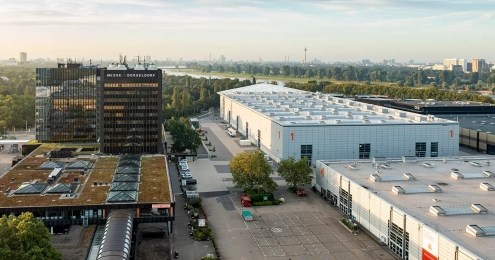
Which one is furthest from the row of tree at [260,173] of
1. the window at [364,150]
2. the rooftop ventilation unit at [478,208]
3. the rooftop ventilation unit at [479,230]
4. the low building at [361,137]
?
the rooftop ventilation unit at [479,230]

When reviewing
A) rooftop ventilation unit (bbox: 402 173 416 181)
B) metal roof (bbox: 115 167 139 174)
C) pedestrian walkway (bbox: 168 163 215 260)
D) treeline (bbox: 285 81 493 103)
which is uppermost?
treeline (bbox: 285 81 493 103)

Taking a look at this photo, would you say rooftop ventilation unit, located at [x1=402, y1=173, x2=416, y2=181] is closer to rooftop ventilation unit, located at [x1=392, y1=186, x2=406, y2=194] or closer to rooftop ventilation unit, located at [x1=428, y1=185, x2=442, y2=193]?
rooftop ventilation unit, located at [x1=428, y1=185, x2=442, y2=193]

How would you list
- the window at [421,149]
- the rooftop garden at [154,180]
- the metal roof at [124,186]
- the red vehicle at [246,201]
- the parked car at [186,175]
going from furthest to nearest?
the window at [421,149], the parked car at [186,175], the red vehicle at [246,201], the metal roof at [124,186], the rooftop garden at [154,180]

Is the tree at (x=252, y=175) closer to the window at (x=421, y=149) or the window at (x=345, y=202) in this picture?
the window at (x=345, y=202)

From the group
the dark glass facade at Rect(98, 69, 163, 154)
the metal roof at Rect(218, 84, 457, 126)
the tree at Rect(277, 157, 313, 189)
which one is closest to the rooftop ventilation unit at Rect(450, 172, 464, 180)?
the tree at Rect(277, 157, 313, 189)

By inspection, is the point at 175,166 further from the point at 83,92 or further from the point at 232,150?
the point at 83,92

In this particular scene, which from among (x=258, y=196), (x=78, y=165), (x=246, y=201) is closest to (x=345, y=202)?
(x=258, y=196)
